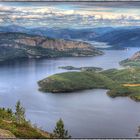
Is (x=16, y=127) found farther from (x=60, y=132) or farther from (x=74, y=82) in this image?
(x=74, y=82)

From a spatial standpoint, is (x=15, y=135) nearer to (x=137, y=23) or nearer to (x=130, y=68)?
(x=130, y=68)

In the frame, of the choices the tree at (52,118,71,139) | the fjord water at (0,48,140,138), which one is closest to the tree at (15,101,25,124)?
the fjord water at (0,48,140,138)

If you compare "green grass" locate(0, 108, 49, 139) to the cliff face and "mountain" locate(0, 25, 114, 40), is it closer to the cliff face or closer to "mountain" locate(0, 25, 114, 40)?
the cliff face

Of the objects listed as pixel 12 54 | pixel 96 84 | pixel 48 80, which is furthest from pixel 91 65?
pixel 12 54

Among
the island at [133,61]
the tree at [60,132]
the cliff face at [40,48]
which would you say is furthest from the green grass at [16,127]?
the island at [133,61]

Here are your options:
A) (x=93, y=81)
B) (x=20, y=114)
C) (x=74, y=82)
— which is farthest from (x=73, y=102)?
(x=20, y=114)

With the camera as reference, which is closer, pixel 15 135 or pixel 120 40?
pixel 15 135
